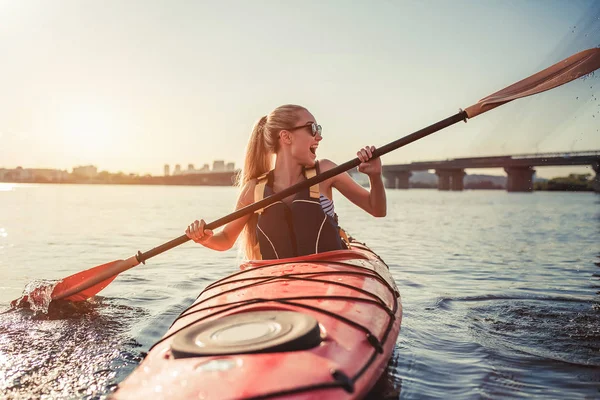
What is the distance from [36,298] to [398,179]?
248 feet

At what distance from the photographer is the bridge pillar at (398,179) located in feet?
241

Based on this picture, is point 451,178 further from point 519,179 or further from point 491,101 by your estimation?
point 491,101

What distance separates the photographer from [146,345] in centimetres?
492

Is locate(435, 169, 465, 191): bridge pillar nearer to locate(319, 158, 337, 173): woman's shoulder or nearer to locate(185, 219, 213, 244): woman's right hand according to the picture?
locate(319, 158, 337, 173): woman's shoulder

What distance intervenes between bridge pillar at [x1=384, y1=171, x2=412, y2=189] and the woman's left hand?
67.9 meters

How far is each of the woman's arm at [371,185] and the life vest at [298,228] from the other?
0.42 m

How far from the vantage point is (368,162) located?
197 inches

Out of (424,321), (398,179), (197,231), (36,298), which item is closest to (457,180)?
(398,179)

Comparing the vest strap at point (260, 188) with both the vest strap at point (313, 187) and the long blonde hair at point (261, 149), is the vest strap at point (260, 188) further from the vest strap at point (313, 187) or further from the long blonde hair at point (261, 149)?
the vest strap at point (313, 187)

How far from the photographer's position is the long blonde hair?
528 cm

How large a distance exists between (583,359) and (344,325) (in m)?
2.60

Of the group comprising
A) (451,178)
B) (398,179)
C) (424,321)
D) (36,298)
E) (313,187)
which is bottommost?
(424,321)

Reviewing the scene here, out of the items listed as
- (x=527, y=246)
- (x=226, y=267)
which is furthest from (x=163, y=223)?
(x=527, y=246)

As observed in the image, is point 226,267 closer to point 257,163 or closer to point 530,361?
point 257,163
